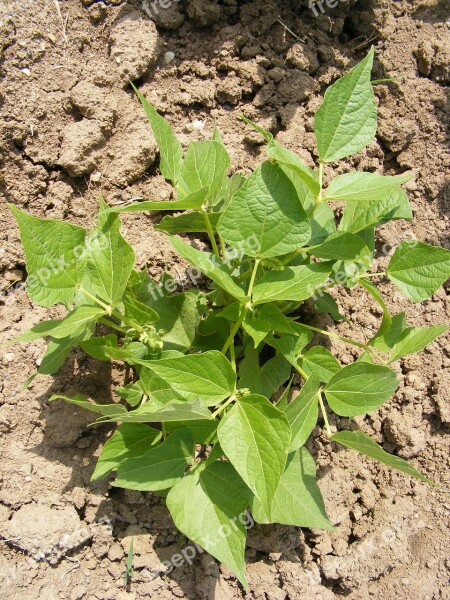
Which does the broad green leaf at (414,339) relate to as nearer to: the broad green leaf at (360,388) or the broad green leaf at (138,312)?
the broad green leaf at (360,388)

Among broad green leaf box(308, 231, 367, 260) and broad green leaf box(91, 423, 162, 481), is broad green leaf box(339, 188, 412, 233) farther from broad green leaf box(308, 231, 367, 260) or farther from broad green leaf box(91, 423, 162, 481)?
broad green leaf box(91, 423, 162, 481)

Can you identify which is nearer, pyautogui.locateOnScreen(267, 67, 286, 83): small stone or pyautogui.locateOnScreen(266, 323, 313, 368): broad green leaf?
pyautogui.locateOnScreen(266, 323, 313, 368): broad green leaf

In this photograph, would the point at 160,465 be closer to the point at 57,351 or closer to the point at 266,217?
the point at 57,351

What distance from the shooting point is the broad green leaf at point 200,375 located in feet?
4.73

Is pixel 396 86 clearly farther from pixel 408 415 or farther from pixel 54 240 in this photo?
pixel 54 240

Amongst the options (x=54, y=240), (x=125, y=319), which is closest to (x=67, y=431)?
(x=125, y=319)

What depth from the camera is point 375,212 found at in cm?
184

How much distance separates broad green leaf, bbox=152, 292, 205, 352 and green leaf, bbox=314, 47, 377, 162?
650mm

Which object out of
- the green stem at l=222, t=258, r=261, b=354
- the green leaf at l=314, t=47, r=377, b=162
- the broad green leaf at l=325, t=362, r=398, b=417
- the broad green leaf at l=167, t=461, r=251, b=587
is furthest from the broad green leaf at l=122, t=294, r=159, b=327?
the green leaf at l=314, t=47, r=377, b=162

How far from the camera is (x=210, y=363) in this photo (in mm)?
1486

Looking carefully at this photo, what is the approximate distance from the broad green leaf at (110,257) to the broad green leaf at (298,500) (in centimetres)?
76

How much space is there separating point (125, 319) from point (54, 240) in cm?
34

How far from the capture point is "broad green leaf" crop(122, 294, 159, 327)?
1.71 meters

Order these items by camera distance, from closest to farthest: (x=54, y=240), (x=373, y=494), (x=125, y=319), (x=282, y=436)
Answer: (x=282, y=436)
(x=54, y=240)
(x=125, y=319)
(x=373, y=494)
